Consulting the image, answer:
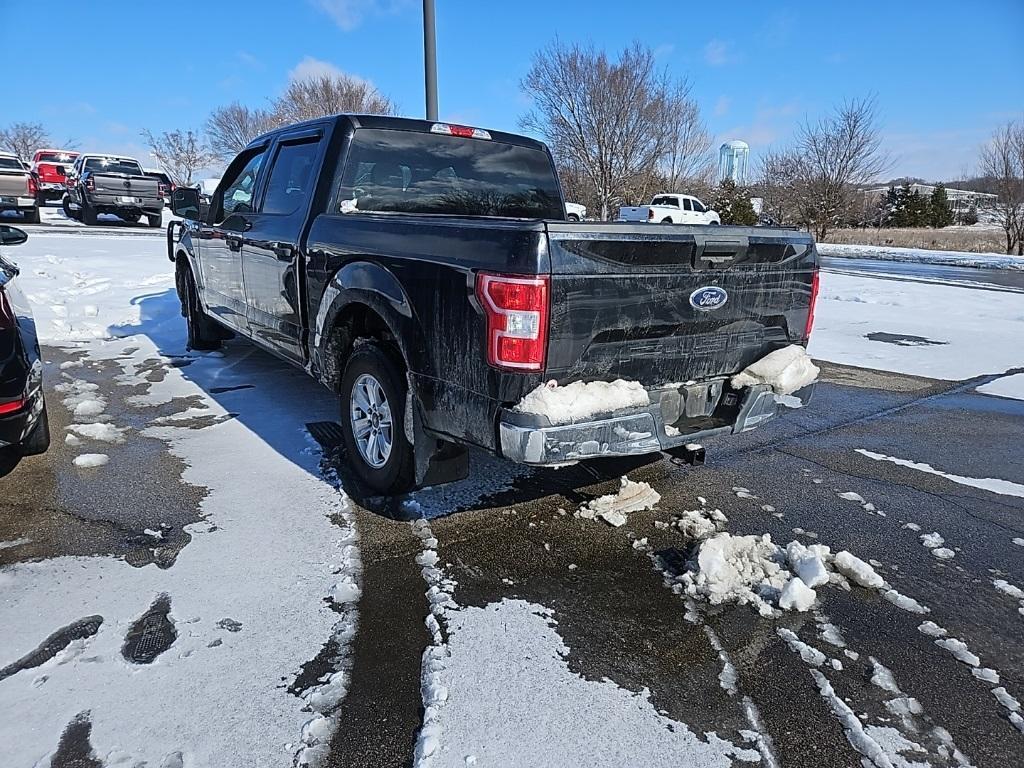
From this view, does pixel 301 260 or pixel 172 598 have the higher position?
pixel 301 260

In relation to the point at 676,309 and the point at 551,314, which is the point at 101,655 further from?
the point at 676,309

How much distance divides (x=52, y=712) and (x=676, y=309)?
2.74 meters

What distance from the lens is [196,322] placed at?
23.5 feet

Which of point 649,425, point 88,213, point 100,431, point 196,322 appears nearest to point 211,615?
point 649,425

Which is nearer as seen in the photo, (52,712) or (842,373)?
(52,712)

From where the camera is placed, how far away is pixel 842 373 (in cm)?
722

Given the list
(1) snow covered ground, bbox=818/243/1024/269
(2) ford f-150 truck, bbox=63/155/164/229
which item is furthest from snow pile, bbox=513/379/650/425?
(1) snow covered ground, bbox=818/243/1024/269

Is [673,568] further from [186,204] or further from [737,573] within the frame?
[186,204]

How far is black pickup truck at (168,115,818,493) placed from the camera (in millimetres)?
2787

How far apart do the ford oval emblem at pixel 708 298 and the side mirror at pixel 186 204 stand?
195 inches

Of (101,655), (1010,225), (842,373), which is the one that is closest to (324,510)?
(101,655)

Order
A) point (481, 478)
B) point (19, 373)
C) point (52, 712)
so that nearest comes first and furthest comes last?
point (52, 712) < point (19, 373) < point (481, 478)

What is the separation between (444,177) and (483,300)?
2059 mm

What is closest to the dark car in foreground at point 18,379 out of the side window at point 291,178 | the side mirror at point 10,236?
the side mirror at point 10,236
